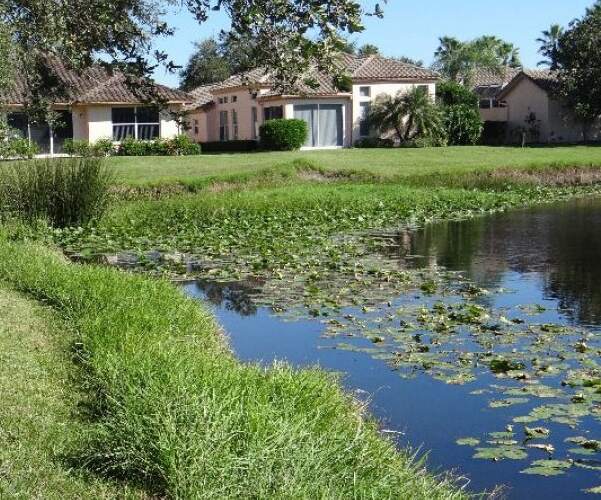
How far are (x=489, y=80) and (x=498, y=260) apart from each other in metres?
60.3

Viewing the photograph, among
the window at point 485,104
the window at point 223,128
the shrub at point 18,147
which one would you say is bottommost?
the shrub at point 18,147

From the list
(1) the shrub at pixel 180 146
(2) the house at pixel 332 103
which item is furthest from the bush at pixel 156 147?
(2) the house at pixel 332 103

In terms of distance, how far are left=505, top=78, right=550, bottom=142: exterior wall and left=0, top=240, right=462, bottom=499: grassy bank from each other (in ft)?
154

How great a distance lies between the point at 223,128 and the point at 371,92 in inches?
379

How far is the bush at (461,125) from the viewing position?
47.6 metres

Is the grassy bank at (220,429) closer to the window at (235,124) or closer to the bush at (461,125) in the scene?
the bush at (461,125)

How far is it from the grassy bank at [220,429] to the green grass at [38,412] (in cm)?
17

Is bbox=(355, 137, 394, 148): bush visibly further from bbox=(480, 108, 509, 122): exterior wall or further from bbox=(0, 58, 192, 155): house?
bbox=(480, 108, 509, 122): exterior wall

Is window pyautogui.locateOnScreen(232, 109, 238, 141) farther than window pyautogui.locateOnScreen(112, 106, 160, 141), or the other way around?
window pyautogui.locateOnScreen(232, 109, 238, 141)

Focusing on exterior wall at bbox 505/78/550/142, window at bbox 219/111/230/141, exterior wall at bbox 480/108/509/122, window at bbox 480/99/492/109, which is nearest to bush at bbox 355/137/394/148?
window at bbox 219/111/230/141

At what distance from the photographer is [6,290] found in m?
11.0

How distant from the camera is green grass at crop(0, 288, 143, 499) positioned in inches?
202

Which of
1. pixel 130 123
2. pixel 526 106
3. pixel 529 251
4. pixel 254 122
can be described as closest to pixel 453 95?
pixel 526 106

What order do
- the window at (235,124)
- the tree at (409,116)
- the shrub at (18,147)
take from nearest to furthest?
the shrub at (18,147), the tree at (409,116), the window at (235,124)
